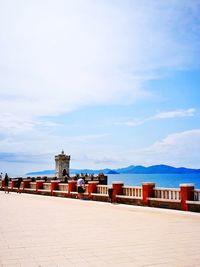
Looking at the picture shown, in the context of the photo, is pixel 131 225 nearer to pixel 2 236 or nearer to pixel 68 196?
pixel 2 236

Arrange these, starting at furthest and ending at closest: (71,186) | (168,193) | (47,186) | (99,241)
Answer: (47,186) < (71,186) < (168,193) < (99,241)

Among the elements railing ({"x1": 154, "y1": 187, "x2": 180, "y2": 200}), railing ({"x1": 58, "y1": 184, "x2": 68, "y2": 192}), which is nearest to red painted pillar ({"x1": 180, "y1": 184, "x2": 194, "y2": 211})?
railing ({"x1": 154, "y1": 187, "x2": 180, "y2": 200})

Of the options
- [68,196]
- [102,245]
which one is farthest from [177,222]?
[68,196]

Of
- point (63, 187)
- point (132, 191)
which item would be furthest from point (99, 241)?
point (63, 187)

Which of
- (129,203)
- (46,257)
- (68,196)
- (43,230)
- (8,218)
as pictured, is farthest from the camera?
(68,196)

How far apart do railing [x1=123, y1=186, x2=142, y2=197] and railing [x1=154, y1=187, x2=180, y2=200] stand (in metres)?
A: 1.26

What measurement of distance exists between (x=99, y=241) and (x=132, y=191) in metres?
11.9

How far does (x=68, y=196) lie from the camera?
95.5 feet

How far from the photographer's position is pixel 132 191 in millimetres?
21781

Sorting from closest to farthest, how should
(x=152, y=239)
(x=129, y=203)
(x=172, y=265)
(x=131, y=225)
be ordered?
(x=172, y=265)
(x=152, y=239)
(x=131, y=225)
(x=129, y=203)

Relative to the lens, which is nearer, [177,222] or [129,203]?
[177,222]

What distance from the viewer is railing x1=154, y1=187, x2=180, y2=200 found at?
18.5m

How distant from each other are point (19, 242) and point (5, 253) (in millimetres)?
1273

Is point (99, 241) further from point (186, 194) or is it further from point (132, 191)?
point (132, 191)
